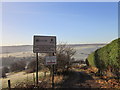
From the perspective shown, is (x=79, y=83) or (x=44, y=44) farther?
(x=79, y=83)

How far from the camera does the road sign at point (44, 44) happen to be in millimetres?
7191

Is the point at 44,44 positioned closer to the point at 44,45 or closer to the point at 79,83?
the point at 44,45

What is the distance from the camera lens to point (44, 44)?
7.28 metres

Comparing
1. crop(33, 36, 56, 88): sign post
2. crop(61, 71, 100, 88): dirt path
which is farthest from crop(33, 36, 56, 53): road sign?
crop(61, 71, 100, 88): dirt path

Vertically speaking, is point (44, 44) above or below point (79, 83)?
above

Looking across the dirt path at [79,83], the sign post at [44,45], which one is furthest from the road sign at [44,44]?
the dirt path at [79,83]

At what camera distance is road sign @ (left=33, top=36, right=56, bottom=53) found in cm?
719

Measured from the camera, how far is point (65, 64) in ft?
45.4

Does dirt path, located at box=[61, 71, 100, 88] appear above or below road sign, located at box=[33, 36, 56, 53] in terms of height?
below

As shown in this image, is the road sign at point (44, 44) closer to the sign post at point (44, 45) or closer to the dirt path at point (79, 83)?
the sign post at point (44, 45)

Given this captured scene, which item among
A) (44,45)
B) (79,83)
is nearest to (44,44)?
(44,45)

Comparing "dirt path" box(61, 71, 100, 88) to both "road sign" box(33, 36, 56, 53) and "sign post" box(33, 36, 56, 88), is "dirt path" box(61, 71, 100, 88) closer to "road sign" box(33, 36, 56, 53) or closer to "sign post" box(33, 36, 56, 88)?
"sign post" box(33, 36, 56, 88)

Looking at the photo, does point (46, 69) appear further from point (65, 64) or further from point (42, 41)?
point (42, 41)

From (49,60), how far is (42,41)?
988 millimetres
